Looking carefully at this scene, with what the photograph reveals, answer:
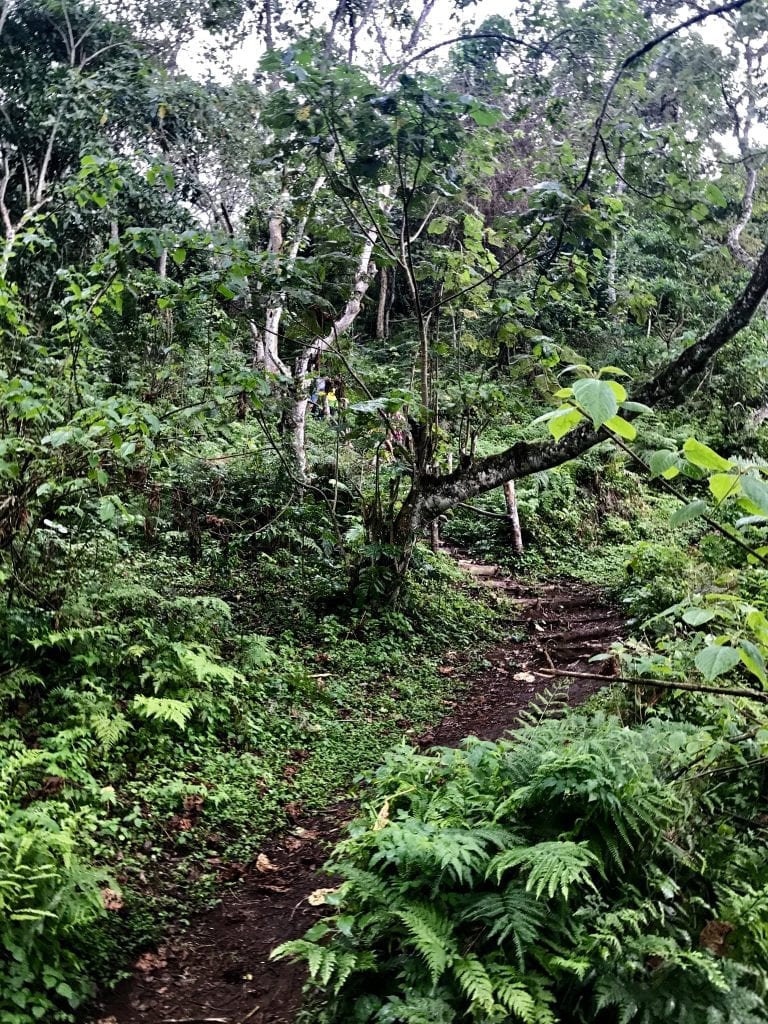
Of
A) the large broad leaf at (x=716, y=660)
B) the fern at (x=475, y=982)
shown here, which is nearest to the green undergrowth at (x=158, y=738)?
the fern at (x=475, y=982)

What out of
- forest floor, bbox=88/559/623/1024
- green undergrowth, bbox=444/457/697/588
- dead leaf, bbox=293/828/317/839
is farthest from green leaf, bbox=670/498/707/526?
green undergrowth, bbox=444/457/697/588

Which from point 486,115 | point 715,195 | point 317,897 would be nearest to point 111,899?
point 317,897

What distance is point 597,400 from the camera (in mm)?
1947

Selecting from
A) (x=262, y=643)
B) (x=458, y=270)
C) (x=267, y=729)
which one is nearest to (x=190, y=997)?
(x=267, y=729)

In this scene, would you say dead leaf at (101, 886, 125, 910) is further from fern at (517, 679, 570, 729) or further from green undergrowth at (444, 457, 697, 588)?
green undergrowth at (444, 457, 697, 588)

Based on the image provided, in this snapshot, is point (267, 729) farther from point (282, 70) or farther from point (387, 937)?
point (282, 70)

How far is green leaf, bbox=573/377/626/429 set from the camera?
1928mm

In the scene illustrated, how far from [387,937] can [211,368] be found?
5823 millimetres

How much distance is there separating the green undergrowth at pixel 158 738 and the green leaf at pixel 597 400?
10.1ft

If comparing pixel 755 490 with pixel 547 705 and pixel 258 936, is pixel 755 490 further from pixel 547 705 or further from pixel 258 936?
pixel 547 705

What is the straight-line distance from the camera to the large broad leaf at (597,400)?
6.32 ft

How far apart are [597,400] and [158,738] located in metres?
4.24

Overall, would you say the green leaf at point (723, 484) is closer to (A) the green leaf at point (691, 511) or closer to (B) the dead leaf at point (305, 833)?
(A) the green leaf at point (691, 511)

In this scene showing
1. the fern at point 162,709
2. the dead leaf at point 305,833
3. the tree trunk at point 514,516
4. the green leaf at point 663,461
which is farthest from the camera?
the tree trunk at point 514,516
